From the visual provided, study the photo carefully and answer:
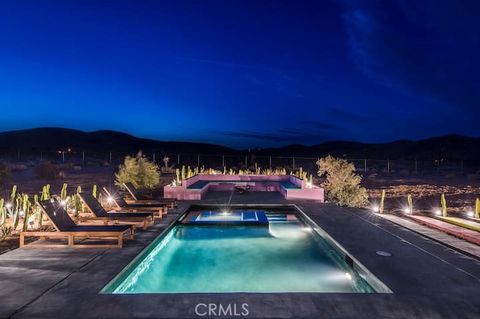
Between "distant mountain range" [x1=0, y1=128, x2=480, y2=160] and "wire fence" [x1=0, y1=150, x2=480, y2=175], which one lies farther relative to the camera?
"distant mountain range" [x1=0, y1=128, x2=480, y2=160]

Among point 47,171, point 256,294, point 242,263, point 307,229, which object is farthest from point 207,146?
point 256,294

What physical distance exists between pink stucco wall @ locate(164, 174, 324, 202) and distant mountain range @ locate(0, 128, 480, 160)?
54017mm

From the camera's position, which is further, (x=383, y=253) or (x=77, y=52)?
(x=77, y=52)

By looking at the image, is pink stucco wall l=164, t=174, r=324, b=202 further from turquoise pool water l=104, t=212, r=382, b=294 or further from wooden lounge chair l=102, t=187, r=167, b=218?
turquoise pool water l=104, t=212, r=382, b=294

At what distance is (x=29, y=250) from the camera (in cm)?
540

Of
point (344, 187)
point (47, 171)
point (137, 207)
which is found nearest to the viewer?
point (137, 207)

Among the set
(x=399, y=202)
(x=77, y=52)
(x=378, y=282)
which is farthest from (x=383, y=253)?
(x=77, y=52)

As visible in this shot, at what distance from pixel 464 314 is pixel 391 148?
243 feet

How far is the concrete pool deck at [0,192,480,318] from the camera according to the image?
3271mm

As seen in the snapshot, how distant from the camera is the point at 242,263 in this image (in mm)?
6359

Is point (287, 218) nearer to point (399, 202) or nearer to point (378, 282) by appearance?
point (378, 282)

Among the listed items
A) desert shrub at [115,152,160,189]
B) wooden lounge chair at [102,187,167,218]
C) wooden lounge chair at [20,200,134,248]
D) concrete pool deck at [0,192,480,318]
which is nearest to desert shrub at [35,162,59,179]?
desert shrub at [115,152,160,189]

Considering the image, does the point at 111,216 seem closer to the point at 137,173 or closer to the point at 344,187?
the point at 137,173

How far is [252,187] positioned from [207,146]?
71.1 m
